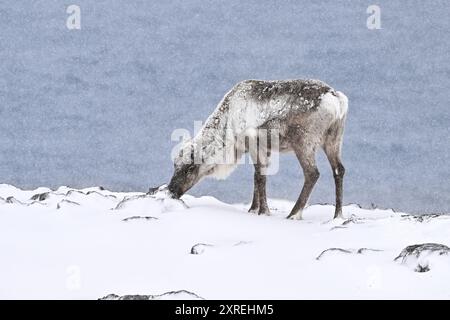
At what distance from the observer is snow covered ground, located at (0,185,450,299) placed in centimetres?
648

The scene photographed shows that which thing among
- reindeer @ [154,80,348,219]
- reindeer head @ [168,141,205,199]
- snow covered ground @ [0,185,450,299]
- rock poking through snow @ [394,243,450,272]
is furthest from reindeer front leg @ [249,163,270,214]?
rock poking through snow @ [394,243,450,272]

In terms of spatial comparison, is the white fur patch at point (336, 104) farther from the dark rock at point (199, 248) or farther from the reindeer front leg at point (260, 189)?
the dark rock at point (199, 248)

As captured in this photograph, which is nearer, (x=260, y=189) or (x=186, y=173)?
(x=260, y=189)

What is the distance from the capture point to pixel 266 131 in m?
12.4

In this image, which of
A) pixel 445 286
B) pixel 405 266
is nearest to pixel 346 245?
pixel 405 266

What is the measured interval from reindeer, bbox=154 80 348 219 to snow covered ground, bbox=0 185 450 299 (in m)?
1.22

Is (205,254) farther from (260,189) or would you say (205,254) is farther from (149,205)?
(260,189)

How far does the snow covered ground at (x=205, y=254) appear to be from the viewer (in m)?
6.48

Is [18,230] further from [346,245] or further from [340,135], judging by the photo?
[340,135]

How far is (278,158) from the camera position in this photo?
1293 cm

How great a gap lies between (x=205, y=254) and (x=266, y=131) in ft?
16.1

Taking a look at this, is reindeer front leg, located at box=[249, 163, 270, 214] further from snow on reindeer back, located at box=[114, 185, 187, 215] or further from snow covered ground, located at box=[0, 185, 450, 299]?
snow on reindeer back, located at box=[114, 185, 187, 215]

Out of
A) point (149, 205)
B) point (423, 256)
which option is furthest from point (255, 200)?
point (423, 256)
